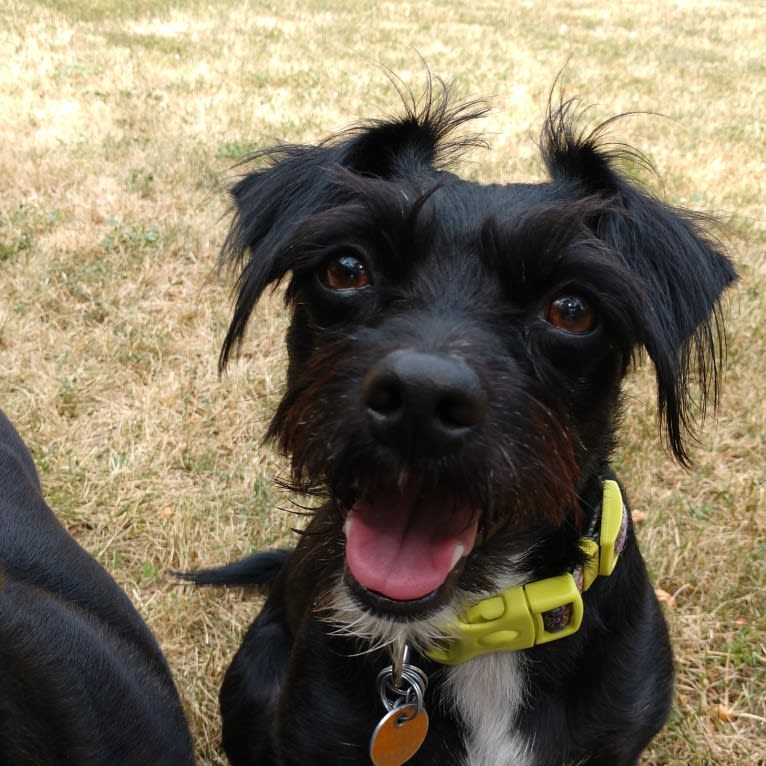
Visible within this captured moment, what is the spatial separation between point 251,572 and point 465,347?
1559mm

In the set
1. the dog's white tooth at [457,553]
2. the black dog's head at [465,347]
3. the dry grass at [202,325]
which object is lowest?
the dry grass at [202,325]

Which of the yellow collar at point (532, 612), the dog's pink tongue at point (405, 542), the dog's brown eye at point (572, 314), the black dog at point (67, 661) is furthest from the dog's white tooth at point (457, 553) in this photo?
the black dog at point (67, 661)

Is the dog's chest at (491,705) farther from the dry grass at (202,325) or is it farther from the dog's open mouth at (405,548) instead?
the dry grass at (202,325)

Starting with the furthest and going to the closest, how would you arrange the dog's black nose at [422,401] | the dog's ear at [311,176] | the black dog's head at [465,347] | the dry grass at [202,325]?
the dry grass at [202,325]
the dog's ear at [311,176]
the black dog's head at [465,347]
the dog's black nose at [422,401]

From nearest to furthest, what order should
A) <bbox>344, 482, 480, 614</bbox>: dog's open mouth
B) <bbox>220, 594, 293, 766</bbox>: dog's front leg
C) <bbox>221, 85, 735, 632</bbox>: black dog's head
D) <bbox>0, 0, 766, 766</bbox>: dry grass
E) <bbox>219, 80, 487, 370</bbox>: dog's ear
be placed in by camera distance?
<bbox>221, 85, 735, 632</bbox>: black dog's head, <bbox>344, 482, 480, 614</bbox>: dog's open mouth, <bbox>219, 80, 487, 370</bbox>: dog's ear, <bbox>220, 594, 293, 766</bbox>: dog's front leg, <bbox>0, 0, 766, 766</bbox>: dry grass

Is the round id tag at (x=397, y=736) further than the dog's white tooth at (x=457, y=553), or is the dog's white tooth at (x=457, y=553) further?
the round id tag at (x=397, y=736)

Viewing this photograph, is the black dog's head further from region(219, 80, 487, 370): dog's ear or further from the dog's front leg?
the dog's front leg

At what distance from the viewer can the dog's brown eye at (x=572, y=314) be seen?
5.71 feet

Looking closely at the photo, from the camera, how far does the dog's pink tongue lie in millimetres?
1722

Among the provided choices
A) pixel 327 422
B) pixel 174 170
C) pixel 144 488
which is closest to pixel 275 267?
pixel 327 422

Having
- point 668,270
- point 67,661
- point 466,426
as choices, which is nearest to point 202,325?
point 67,661

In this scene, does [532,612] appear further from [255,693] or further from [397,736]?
[255,693]

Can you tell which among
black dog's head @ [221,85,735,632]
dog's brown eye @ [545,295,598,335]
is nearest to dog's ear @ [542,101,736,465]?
black dog's head @ [221,85,735,632]

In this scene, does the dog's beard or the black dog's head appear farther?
the dog's beard
